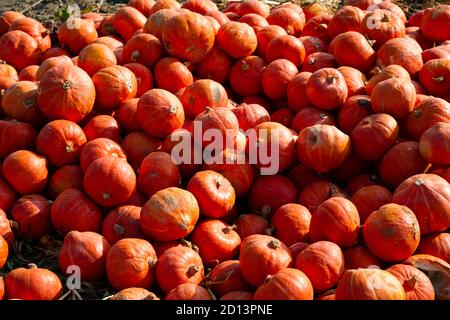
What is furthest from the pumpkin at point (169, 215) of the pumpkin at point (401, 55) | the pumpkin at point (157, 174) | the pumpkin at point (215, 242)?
the pumpkin at point (401, 55)

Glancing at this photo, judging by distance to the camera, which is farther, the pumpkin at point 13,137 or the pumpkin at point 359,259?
the pumpkin at point 13,137

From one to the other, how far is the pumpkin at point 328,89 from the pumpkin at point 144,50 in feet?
5.66

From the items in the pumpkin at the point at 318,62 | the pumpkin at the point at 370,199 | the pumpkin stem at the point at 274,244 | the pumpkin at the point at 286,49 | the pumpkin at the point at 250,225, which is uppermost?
the pumpkin at the point at 286,49

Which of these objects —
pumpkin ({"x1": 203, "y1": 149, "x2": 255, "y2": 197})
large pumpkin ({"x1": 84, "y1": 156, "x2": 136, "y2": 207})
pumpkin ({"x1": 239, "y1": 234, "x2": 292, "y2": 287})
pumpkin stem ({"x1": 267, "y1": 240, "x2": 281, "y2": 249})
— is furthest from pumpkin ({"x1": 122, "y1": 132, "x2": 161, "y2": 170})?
pumpkin stem ({"x1": 267, "y1": 240, "x2": 281, "y2": 249})

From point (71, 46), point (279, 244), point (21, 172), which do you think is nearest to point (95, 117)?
point (21, 172)

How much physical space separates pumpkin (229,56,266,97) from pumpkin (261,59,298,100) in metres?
0.13

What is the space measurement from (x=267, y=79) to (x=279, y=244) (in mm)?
2500

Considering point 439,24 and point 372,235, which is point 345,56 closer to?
point 439,24

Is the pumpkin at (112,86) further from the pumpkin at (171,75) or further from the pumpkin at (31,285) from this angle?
the pumpkin at (31,285)

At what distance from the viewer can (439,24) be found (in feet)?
21.9

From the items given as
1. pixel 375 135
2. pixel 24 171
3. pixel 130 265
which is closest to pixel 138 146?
pixel 24 171

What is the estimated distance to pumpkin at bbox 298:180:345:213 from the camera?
16.0 feet

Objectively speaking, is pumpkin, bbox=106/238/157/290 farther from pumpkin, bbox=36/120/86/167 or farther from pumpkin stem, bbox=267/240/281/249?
pumpkin, bbox=36/120/86/167

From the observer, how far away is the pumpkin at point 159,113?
514cm
